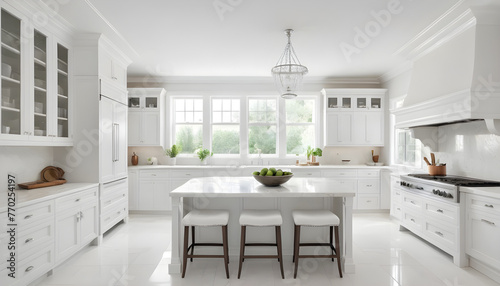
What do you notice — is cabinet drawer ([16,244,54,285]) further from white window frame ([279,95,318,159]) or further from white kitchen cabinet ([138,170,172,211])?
white window frame ([279,95,318,159])

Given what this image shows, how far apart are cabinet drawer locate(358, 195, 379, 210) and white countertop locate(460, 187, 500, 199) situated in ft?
8.31

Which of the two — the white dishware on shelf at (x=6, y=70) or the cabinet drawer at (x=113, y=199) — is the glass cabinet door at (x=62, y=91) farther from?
the cabinet drawer at (x=113, y=199)

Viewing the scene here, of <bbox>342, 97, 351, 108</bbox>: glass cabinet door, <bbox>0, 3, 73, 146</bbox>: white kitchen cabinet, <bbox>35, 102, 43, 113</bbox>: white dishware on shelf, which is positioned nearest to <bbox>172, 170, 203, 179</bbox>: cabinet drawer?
<bbox>0, 3, 73, 146</bbox>: white kitchen cabinet

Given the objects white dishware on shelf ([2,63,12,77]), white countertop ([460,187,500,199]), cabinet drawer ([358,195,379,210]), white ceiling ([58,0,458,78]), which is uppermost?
white ceiling ([58,0,458,78])

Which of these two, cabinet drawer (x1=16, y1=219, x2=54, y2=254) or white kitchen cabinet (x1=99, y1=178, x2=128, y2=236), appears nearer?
cabinet drawer (x1=16, y1=219, x2=54, y2=254)

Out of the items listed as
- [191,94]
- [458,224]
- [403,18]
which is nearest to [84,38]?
[191,94]

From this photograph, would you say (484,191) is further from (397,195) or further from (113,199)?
(113,199)

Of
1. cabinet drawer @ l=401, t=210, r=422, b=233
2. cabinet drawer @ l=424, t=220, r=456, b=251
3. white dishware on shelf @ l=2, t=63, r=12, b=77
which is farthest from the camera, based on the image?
cabinet drawer @ l=401, t=210, r=422, b=233

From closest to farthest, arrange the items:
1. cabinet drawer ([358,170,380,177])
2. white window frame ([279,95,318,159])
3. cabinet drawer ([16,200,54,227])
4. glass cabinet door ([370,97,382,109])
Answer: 1. cabinet drawer ([16,200,54,227])
2. cabinet drawer ([358,170,380,177])
3. glass cabinet door ([370,97,382,109])
4. white window frame ([279,95,318,159])

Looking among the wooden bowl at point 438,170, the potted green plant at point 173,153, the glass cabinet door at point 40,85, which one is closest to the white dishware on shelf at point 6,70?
the glass cabinet door at point 40,85

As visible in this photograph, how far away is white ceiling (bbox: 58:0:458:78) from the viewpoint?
9.82 ft

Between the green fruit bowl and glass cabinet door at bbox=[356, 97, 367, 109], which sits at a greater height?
glass cabinet door at bbox=[356, 97, 367, 109]

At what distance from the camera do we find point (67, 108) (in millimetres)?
3693

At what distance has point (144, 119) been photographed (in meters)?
5.86
